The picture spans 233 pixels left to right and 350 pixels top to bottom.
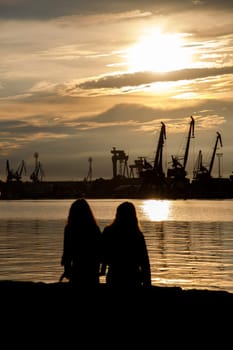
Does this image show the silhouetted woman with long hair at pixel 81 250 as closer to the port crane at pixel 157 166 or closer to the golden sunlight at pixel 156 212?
the golden sunlight at pixel 156 212

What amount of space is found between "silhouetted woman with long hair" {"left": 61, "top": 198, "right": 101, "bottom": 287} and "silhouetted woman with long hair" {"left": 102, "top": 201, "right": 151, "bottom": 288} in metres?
0.11

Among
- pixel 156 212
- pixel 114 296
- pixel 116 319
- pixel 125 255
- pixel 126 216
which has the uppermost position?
pixel 126 216

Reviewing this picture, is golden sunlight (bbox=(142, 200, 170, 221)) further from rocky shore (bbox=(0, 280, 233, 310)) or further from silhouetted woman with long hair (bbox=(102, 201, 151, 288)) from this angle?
silhouetted woman with long hair (bbox=(102, 201, 151, 288))

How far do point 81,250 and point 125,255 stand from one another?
17.5 inches

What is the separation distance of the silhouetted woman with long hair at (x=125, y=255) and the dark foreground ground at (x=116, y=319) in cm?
13

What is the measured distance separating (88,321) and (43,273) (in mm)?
12202

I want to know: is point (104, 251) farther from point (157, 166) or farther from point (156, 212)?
point (157, 166)

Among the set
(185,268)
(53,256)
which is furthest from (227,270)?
(53,256)

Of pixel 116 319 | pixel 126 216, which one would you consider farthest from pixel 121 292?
pixel 126 216

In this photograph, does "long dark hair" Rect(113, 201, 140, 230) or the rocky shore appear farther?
the rocky shore

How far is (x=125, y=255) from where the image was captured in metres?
7.74

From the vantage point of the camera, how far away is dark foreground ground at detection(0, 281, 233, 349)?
7449 mm

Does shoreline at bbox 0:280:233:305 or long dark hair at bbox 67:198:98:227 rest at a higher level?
long dark hair at bbox 67:198:98:227

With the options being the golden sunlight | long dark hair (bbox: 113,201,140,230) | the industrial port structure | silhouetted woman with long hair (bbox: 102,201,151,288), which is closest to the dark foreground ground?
silhouetted woman with long hair (bbox: 102,201,151,288)
